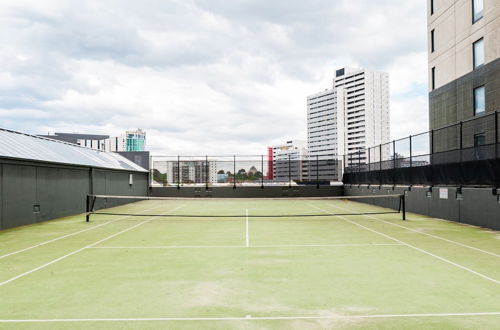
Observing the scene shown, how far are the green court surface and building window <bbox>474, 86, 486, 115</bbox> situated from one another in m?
15.0

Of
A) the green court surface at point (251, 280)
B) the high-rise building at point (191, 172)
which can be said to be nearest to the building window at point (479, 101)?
the green court surface at point (251, 280)

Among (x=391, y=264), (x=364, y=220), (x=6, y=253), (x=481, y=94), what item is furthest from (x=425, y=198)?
(x=6, y=253)

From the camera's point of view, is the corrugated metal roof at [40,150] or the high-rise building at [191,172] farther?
the high-rise building at [191,172]

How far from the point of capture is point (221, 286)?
6766mm

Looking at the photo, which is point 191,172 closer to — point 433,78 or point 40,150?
point 40,150

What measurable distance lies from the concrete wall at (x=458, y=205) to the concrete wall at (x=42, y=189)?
18.7 m

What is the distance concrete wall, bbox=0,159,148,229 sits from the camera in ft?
49.3

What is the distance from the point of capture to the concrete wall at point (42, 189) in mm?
15039

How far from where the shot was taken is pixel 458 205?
54.4ft

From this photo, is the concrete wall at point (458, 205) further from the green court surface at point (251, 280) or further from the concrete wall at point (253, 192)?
the concrete wall at point (253, 192)

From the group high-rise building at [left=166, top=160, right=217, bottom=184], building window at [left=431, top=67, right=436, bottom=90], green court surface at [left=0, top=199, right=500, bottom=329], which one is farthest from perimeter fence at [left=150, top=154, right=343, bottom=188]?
green court surface at [left=0, top=199, right=500, bottom=329]

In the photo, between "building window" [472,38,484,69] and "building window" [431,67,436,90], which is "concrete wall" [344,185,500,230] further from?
"building window" [431,67,436,90]

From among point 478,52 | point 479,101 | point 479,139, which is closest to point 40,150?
point 479,139

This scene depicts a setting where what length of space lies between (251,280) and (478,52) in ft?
86.1
